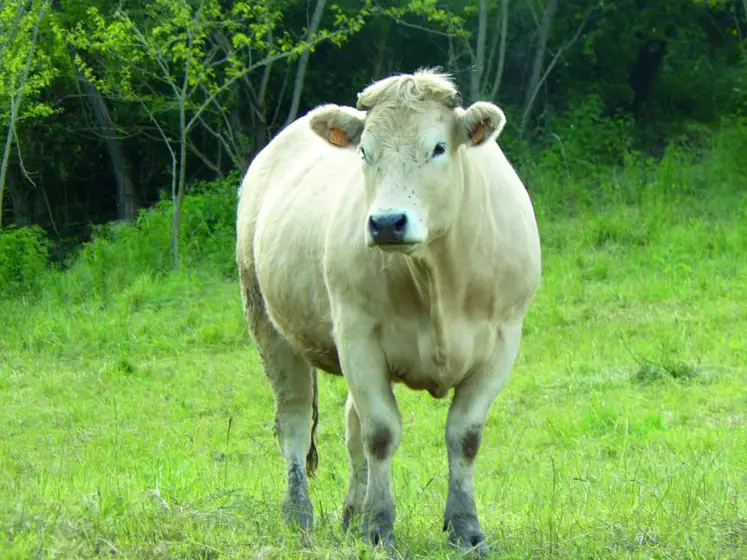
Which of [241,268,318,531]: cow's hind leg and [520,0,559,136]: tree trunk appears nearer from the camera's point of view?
[241,268,318,531]: cow's hind leg

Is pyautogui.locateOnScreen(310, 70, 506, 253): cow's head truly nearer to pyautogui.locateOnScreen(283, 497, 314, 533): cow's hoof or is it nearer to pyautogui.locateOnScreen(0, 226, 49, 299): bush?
pyautogui.locateOnScreen(283, 497, 314, 533): cow's hoof

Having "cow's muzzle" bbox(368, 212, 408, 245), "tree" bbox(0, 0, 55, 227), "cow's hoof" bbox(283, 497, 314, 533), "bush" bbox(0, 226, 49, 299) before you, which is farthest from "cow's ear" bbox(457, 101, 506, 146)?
"bush" bbox(0, 226, 49, 299)

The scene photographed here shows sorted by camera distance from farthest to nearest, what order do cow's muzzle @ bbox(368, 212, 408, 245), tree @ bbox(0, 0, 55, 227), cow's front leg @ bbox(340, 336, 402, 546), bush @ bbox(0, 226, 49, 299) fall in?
bush @ bbox(0, 226, 49, 299), tree @ bbox(0, 0, 55, 227), cow's front leg @ bbox(340, 336, 402, 546), cow's muzzle @ bbox(368, 212, 408, 245)

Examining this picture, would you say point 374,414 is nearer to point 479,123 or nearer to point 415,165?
point 415,165

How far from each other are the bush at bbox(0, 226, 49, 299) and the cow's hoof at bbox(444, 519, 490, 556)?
1470cm

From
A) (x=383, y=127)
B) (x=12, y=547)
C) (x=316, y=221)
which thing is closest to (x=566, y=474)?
(x=316, y=221)

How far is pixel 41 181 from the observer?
25.5m

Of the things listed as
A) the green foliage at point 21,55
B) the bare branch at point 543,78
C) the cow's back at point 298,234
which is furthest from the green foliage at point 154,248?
the cow's back at point 298,234

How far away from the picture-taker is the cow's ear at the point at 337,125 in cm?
577

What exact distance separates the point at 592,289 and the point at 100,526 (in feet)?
31.4

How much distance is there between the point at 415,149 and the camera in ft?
17.7

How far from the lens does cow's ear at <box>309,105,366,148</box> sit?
5.77 metres

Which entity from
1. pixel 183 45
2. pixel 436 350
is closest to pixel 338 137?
pixel 436 350

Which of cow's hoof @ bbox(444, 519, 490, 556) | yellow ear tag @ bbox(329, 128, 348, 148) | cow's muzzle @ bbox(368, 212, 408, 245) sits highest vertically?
yellow ear tag @ bbox(329, 128, 348, 148)
